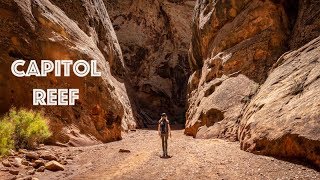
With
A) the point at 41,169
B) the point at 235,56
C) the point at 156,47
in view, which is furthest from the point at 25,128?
the point at 156,47

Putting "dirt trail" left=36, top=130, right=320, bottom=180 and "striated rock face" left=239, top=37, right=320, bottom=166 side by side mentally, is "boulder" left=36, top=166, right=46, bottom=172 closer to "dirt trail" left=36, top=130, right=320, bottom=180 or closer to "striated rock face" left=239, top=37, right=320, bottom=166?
"dirt trail" left=36, top=130, right=320, bottom=180

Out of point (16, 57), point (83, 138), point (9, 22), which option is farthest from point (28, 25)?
point (83, 138)

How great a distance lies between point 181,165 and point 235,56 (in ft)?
36.9

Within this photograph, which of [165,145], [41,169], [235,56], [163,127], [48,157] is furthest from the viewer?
[235,56]

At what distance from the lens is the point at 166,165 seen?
416 inches

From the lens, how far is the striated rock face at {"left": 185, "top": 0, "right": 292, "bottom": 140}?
56.7 feet

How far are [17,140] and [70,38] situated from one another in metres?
8.26

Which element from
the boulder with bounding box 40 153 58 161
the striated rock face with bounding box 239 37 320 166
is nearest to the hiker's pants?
the striated rock face with bounding box 239 37 320 166

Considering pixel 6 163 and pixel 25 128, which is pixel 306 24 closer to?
pixel 25 128

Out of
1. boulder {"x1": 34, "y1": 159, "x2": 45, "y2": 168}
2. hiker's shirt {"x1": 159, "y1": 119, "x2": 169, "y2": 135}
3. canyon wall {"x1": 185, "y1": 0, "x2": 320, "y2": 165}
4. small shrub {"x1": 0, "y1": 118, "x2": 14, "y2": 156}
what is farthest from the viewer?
hiker's shirt {"x1": 159, "y1": 119, "x2": 169, "y2": 135}

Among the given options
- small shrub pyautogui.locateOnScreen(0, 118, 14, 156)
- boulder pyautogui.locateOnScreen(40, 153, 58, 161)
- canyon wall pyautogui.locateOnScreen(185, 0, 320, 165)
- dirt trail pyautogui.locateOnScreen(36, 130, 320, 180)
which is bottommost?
dirt trail pyautogui.locateOnScreen(36, 130, 320, 180)

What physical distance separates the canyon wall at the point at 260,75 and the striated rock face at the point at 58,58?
637cm

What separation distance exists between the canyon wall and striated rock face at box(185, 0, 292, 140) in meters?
0.06

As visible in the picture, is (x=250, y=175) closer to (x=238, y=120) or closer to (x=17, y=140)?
(x=238, y=120)
